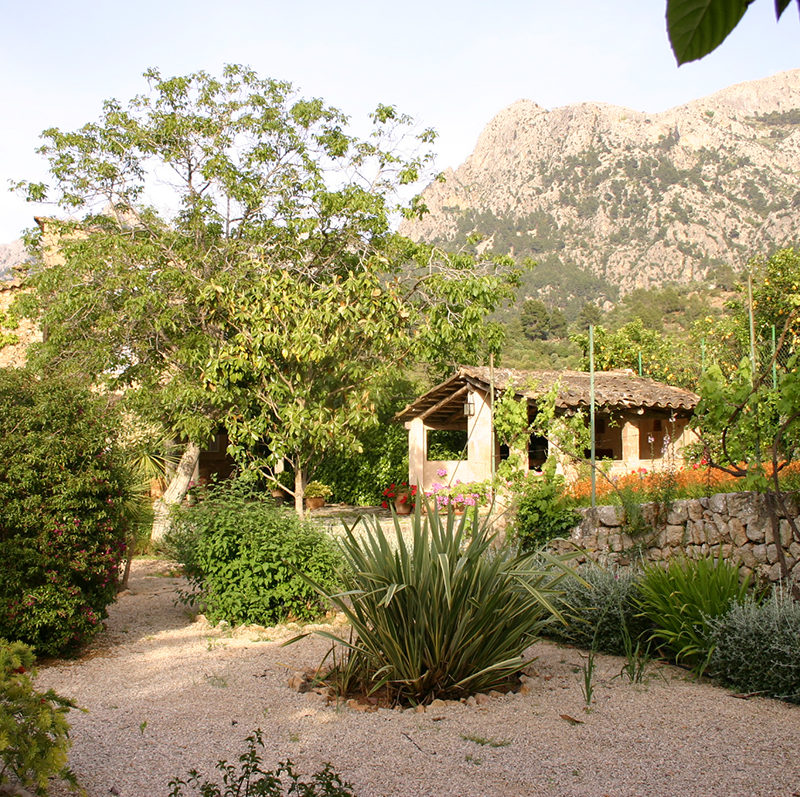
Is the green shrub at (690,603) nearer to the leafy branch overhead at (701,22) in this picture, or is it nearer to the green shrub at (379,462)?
the leafy branch overhead at (701,22)

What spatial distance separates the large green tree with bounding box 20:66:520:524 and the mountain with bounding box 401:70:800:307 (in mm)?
32679

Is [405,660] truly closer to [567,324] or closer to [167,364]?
[167,364]

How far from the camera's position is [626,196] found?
63.2m

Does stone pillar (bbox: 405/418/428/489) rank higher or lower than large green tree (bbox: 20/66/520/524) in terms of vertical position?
lower

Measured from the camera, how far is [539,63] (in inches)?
48.7

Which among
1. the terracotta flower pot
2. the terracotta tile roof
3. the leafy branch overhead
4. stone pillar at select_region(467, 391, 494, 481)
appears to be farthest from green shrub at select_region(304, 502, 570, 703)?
the terracotta flower pot

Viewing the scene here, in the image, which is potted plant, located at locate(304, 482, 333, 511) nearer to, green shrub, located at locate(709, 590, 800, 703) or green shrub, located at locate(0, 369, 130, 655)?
green shrub, located at locate(0, 369, 130, 655)

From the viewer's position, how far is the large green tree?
9.99 metres

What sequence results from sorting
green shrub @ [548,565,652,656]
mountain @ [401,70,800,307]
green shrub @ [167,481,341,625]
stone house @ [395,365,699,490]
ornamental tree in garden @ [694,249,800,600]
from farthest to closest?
mountain @ [401,70,800,307], stone house @ [395,365,699,490], green shrub @ [167,481,341,625], green shrub @ [548,565,652,656], ornamental tree in garden @ [694,249,800,600]

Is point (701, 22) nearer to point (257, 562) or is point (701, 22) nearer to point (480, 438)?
point (257, 562)

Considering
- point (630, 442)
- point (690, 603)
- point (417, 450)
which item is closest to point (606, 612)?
point (690, 603)

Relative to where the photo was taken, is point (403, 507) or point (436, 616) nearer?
point (436, 616)

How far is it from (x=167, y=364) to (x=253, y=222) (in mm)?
2714

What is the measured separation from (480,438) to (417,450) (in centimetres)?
167
